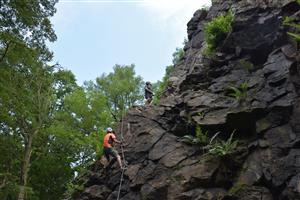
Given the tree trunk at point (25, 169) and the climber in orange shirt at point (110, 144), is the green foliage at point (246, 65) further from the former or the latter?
the tree trunk at point (25, 169)

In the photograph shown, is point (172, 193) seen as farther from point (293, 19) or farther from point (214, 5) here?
point (214, 5)

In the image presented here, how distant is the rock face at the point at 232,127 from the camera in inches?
420

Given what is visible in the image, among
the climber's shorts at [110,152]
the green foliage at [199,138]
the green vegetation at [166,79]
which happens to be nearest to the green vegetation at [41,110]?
the climber's shorts at [110,152]

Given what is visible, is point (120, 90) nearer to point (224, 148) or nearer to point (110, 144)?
point (110, 144)

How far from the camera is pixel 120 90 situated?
36531mm

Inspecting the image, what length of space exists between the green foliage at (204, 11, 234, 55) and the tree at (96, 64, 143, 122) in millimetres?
18953

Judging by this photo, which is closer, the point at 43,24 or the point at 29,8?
the point at 29,8

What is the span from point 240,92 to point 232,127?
1163mm

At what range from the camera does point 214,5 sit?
75.9 ft

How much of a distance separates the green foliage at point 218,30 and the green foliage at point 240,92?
3491 millimetres

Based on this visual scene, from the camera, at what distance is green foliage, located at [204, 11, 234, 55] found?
639 inches

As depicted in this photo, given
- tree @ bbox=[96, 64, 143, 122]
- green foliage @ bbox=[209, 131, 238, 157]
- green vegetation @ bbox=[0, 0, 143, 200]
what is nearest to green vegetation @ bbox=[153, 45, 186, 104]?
tree @ bbox=[96, 64, 143, 122]

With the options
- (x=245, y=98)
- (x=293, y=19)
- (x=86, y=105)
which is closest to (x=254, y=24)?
(x=293, y=19)

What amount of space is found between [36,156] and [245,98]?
2008 cm
